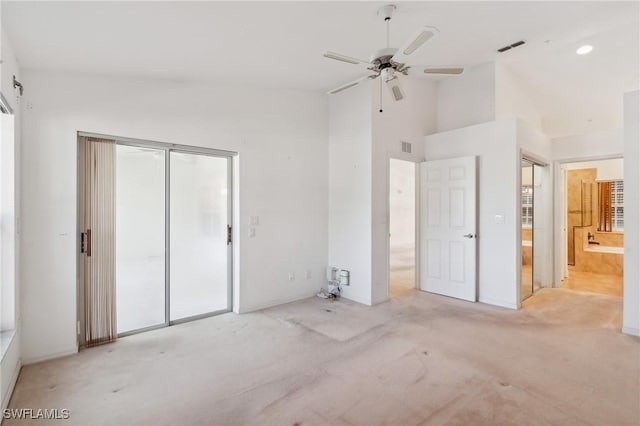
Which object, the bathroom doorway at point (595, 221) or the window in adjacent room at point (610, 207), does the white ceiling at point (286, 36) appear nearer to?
the bathroom doorway at point (595, 221)

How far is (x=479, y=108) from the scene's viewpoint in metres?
5.16

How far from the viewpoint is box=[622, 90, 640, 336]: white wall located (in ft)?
11.4

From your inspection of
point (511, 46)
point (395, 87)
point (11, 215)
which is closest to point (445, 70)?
point (395, 87)

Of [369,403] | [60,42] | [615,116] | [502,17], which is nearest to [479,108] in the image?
[502,17]

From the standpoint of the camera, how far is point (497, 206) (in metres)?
4.55

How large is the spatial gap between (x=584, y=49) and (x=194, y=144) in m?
5.44

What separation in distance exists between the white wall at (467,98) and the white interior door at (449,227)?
35.5 inches

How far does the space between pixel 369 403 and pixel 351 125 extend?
3722mm

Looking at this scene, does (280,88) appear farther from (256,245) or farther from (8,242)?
(8,242)

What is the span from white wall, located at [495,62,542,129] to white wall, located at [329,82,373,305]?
2.16 meters

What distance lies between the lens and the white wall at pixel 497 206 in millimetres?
4379

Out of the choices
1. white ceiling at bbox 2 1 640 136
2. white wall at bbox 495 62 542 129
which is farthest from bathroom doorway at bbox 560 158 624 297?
white ceiling at bbox 2 1 640 136

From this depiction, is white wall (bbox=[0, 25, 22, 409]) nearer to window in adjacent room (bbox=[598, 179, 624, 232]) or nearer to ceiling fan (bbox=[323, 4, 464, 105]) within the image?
ceiling fan (bbox=[323, 4, 464, 105])

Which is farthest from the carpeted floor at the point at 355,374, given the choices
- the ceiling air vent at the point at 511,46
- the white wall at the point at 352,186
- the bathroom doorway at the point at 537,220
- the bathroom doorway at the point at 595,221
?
the ceiling air vent at the point at 511,46
